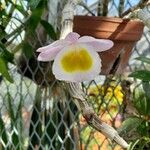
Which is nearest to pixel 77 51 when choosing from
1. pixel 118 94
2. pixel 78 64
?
pixel 78 64

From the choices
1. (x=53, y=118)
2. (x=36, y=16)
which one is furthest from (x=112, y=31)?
(x=53, y=118)

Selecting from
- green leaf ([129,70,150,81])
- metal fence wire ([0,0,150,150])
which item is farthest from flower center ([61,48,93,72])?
metal fence wire ([0,0,150,150])

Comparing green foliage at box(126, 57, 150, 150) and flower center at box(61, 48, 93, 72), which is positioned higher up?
flower center at box(61, 48, 93, 72)

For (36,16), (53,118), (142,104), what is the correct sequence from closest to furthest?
(142,104) → (36,16) → (53,118)

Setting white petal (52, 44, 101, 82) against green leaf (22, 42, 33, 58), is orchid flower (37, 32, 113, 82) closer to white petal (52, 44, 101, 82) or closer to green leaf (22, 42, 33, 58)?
white petal (52, 44, 101, 82)

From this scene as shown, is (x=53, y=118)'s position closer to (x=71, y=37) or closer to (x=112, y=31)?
(x=112, y=31)

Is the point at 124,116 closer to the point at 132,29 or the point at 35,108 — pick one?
the point at 132,29
